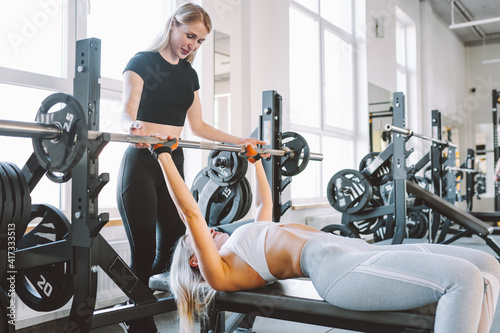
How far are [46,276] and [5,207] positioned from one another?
323mm

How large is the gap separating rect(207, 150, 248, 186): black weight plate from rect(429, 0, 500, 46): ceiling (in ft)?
23.1

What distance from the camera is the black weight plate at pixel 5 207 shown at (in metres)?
1.69

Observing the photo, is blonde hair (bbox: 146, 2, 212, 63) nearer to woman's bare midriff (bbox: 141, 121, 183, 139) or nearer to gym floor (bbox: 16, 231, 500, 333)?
woman's bare midriff (bbox: 141, 121, 183, 139)

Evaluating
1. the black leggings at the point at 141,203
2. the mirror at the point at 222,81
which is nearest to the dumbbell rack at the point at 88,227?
the black leggings at the point at 141,203

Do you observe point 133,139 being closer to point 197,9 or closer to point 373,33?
point 197,9

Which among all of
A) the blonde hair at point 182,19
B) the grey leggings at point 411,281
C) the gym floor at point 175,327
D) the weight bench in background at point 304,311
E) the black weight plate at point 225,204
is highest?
the blonde hair at point 182,19

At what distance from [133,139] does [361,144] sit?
5.16 m

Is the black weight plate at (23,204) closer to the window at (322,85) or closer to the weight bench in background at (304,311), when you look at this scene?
the weight bench in background at (304,311)

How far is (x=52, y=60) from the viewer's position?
109 inches

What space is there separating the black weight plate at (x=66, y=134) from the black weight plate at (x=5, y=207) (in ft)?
0.90

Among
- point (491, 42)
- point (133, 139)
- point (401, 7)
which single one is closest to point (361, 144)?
point (401, 7)
